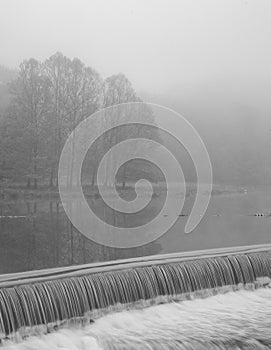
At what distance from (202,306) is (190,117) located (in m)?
66.7

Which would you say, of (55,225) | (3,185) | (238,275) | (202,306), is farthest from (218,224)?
(3,185)

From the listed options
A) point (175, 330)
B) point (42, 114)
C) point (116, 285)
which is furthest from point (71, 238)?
point (42, 114)

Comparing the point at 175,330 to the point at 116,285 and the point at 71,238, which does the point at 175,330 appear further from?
the point at 71,238

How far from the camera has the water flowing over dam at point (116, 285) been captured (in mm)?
7039

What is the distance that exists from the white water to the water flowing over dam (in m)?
0.21

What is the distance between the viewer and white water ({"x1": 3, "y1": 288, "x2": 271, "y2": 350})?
22.1 ft

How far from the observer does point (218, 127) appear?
244 ft

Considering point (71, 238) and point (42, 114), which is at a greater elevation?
point (42, 114)

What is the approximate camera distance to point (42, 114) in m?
26.1

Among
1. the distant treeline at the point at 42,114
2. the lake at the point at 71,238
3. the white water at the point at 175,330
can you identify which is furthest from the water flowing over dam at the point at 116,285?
the distant treeline at the point at 42,114

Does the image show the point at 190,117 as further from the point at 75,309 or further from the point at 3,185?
the point at 75,309

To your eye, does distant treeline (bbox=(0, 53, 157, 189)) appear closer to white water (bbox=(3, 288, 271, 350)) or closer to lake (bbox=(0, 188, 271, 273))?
lake (bbox=(0, 188, 271, 273))

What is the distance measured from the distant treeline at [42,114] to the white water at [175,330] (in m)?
17.8

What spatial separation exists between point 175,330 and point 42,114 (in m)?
20.6
